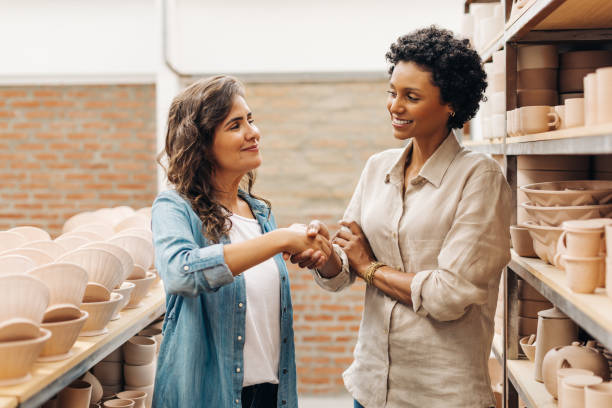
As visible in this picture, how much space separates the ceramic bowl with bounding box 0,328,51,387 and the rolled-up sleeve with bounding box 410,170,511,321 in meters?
0.96

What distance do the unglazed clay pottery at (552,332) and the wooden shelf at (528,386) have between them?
0.05 meters

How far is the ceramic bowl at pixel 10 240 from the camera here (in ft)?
6.81

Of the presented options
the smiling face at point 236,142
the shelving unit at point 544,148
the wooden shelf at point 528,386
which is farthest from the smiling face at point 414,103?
the wooden shelf at point 528,386

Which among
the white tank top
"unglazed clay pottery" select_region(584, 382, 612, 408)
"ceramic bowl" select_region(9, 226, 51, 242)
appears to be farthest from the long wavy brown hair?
"unglazed clay pottery" select_region(584, 382, 612, 408)

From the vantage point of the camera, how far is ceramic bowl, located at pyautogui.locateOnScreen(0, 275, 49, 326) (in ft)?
4.37

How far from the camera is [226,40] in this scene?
4633 mm

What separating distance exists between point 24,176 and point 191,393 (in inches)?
153

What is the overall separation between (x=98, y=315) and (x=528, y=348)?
1.46m

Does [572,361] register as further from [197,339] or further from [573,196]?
[197,339]

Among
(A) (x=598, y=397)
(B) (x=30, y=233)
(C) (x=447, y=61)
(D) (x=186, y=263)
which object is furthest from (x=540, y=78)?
(B) (x=30, y=233)

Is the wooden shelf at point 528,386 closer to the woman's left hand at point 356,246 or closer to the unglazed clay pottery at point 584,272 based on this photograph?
the unglazed clay pottery at point 584,272

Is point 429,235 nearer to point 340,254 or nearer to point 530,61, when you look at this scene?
point 340,254

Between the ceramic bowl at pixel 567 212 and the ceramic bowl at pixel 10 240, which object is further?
the ceramic bowl at pixel 10 240

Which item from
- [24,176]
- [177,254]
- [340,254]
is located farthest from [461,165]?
[24,176]
